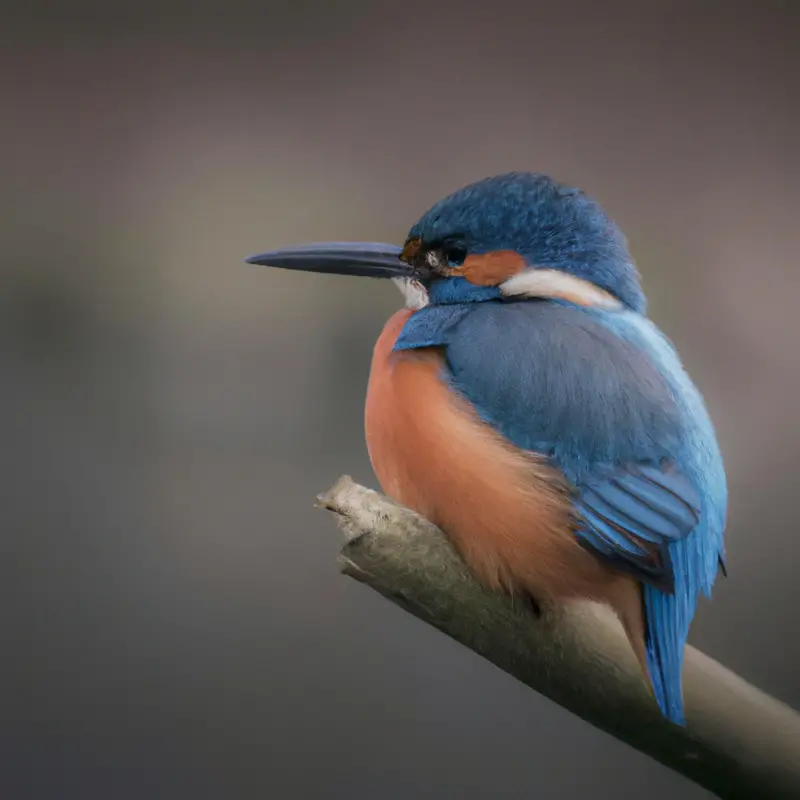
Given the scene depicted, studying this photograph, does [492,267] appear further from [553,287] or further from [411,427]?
[411,427]

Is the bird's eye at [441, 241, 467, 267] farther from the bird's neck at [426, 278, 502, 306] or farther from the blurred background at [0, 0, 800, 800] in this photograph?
the blurred background at [0, 0, 800, 800]

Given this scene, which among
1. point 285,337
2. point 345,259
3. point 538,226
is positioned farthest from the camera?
point 285,337

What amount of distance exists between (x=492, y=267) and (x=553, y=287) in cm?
6

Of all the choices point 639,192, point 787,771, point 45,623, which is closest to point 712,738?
point 787,771

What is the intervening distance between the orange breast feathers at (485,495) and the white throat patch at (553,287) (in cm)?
11

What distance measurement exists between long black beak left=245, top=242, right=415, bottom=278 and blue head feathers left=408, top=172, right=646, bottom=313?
73mm

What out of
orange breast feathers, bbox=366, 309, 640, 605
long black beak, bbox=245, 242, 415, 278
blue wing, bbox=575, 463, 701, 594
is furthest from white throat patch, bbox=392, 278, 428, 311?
blue wing, bbox=575, 463, 701, 594

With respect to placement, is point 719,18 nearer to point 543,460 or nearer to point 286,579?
point 543,460

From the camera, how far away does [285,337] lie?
3.62 ft

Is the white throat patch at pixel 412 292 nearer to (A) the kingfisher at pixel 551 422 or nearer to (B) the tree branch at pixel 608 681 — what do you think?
(A) the kingfisher at pixel 551 422

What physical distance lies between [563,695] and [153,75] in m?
0.92

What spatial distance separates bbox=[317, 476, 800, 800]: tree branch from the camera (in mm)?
636

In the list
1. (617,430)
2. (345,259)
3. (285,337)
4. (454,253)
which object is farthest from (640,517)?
(285,337)

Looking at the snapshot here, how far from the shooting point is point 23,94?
1107 millimetres
